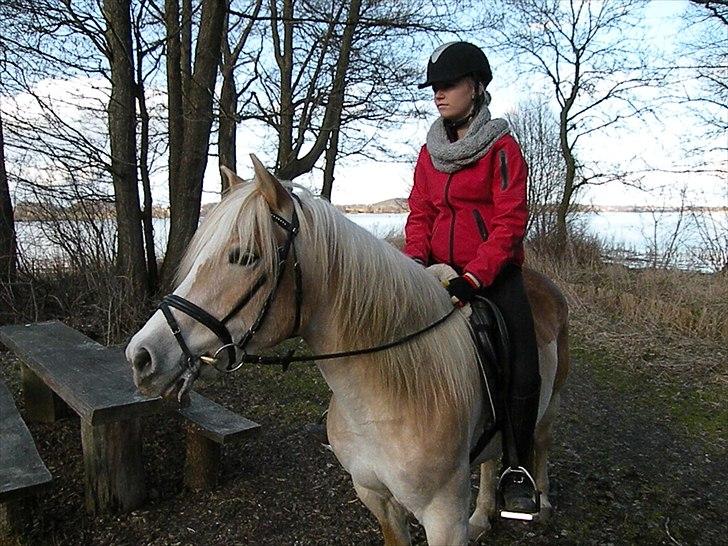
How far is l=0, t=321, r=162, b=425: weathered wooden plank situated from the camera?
8.54 ft

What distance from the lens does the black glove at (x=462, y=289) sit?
192 centimetres

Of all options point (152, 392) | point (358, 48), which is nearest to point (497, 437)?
point (152, 392)

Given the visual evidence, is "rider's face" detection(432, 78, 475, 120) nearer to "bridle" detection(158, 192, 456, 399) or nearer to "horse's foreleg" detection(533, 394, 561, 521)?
"bridle" detection(158, 192, 456, 399)

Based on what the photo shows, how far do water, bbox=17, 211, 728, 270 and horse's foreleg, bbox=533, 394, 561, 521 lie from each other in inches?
58.5

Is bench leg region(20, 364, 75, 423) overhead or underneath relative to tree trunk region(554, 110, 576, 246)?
underneath

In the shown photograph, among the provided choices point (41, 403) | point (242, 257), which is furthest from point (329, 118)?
point (242, 257)

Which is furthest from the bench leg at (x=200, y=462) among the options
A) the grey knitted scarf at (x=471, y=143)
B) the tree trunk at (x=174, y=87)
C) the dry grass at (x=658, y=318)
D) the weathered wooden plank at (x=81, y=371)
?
the dry grass at (x=658, y=318)

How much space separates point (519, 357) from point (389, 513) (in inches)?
31.9

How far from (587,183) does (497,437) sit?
40.8 feet

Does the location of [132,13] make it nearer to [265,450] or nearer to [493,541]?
[265,450]

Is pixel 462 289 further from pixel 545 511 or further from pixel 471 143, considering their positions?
pixel 545 511

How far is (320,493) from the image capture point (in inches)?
128

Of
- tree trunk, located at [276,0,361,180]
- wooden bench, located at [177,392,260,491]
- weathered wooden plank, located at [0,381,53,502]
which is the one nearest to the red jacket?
wooden bench, located at [177,392,260,491]

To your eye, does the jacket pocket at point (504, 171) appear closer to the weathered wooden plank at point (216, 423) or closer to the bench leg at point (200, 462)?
the weathered wooden plank at point (216, 423)
